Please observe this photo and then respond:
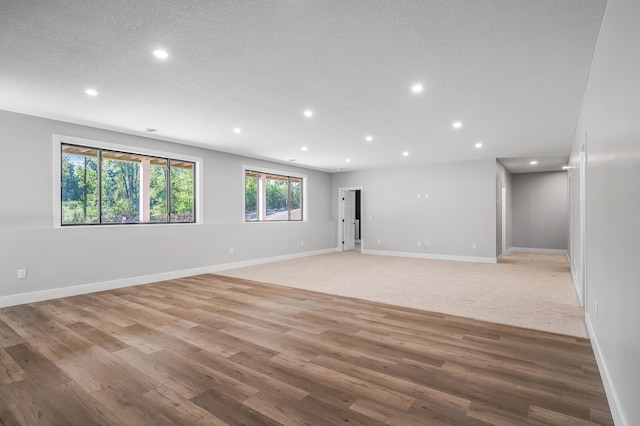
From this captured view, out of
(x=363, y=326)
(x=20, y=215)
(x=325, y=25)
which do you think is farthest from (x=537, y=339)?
(x=20, y=215)

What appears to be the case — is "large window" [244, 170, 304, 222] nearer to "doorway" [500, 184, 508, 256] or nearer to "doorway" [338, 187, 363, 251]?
"doorway" [338, 187, 363, 251]

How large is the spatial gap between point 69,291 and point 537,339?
5.91m

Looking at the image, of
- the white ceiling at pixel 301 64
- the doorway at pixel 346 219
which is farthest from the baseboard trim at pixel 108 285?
the doorway at pixel 346 219

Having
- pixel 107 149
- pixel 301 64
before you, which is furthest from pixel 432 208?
pixel 107 149

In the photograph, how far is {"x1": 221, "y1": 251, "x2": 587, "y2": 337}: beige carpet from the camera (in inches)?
151

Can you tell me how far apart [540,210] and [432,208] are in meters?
4.01

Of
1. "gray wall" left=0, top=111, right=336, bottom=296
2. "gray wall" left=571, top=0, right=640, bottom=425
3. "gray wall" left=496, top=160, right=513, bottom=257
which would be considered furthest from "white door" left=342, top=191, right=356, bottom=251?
"gray wall" left=571, top=0, right=640, bottom=425

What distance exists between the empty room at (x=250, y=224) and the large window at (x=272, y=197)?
0.69 meters

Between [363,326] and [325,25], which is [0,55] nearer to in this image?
[325,25]

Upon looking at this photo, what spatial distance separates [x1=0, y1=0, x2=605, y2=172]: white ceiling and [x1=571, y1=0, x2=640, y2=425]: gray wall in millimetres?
588

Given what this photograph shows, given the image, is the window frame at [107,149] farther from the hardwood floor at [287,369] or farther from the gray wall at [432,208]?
the gray wall at [432,208]

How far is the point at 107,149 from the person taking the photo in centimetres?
543

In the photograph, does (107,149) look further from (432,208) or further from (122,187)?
(432,208)

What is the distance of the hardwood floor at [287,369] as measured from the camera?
1921 millimetres
